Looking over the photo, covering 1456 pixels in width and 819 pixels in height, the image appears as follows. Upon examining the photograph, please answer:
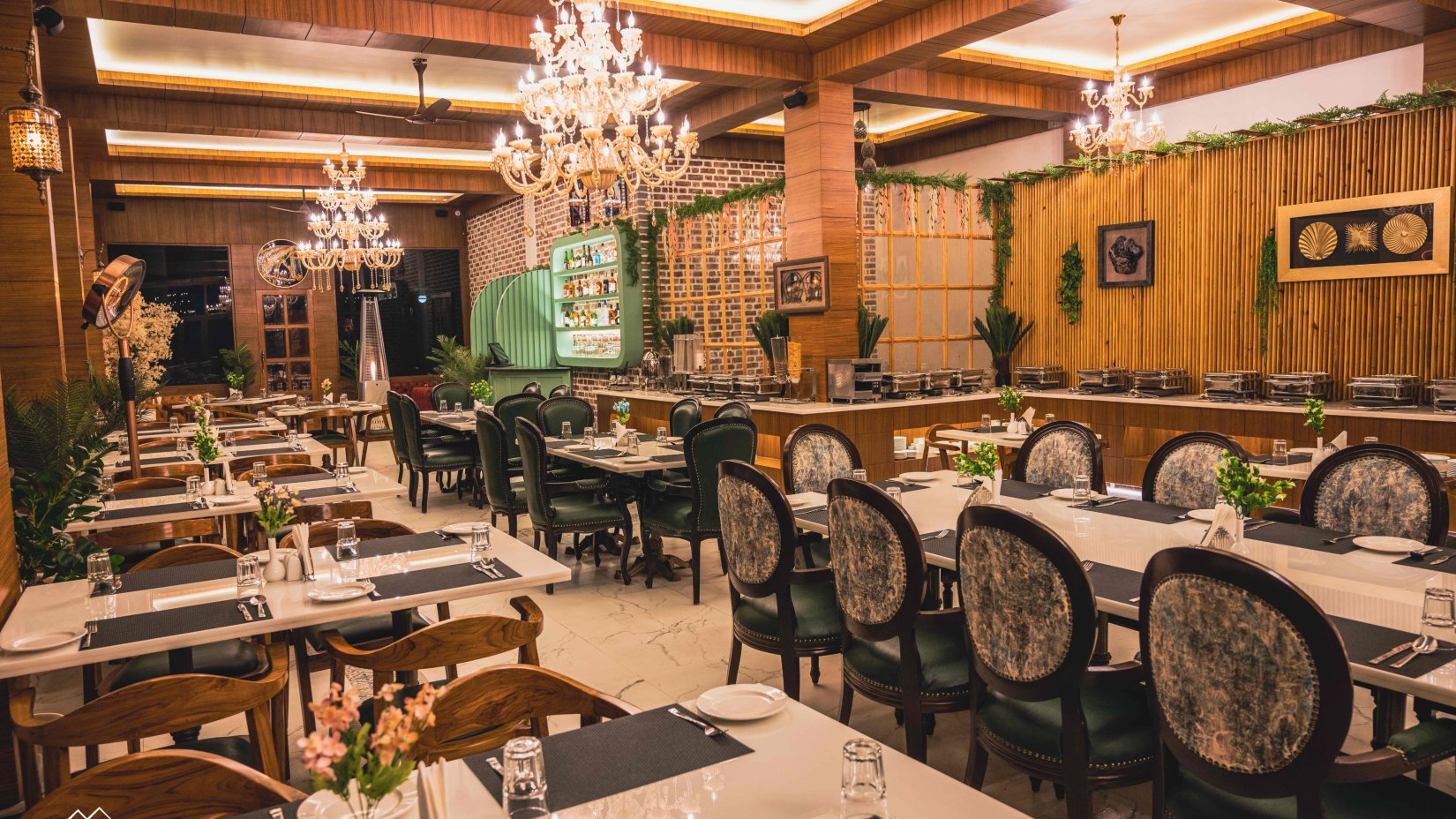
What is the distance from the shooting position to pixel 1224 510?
2.92 meters

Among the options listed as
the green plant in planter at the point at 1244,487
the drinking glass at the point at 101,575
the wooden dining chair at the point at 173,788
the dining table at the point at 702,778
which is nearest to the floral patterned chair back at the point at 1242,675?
the dining table at the point at 702,778

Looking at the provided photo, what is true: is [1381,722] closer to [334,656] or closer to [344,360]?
[334,656]

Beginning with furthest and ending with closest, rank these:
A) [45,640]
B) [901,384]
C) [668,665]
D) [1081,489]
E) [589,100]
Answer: [901,384] < [589,100] < [668,665] < [1081,489] < [45,640]

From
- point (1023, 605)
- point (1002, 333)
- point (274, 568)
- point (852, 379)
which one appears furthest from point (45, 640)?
point (1002, 333)

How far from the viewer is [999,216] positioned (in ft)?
32.0

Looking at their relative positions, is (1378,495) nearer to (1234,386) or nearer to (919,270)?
(1234,386)

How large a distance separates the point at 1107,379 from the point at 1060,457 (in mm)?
4189

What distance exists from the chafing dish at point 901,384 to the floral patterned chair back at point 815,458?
3563 mm

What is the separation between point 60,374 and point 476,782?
517 cm

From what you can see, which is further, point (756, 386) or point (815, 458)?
point (756, 386)

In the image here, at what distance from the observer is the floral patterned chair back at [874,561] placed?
2867 millimetres

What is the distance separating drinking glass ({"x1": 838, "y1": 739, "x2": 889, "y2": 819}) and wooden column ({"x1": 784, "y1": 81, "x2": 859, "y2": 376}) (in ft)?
21.7

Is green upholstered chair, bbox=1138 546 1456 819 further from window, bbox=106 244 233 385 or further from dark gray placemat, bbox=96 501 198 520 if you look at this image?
window, bbox=106 244 233 385

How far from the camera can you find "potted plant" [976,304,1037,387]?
9.62 meters
